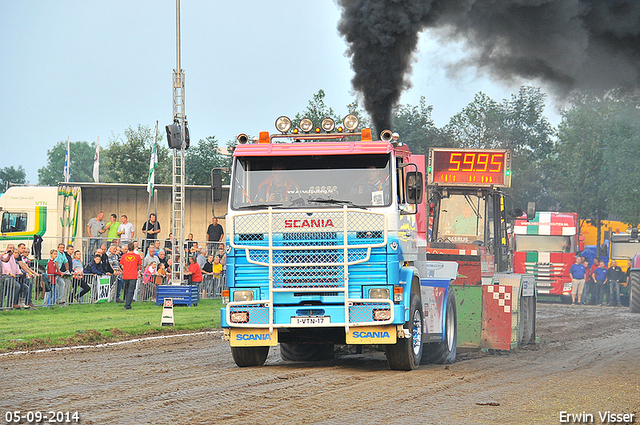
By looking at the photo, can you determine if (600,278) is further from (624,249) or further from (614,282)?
(624,249)

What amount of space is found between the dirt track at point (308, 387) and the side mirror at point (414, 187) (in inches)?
96.4

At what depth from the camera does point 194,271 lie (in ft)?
82.1

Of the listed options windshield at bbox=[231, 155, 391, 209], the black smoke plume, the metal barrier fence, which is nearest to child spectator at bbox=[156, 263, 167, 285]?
the metal barrier fence

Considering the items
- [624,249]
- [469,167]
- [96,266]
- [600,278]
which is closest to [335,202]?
[469,167]

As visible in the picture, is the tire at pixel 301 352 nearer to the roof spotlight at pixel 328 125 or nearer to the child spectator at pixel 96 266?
the roof spotlight at pixel 328 125

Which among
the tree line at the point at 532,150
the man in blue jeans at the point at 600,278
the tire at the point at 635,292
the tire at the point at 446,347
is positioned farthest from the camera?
the tree line at the point at 532,150

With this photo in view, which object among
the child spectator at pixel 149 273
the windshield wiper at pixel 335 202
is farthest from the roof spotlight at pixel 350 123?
the child spectator at pixel 149 273

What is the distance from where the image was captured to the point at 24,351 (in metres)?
13.9

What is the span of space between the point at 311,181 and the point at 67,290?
43.2 feet

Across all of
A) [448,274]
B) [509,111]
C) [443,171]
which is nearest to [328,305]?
[448,274]

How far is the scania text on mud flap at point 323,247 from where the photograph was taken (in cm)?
1105

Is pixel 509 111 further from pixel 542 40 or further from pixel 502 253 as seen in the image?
pixel 542 40

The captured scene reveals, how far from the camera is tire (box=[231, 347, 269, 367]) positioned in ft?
39.2

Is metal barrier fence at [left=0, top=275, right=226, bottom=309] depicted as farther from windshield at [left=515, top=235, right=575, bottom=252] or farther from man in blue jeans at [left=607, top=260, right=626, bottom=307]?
man in blue jeans at [left=607, top=260, right=626, bottom=307]
